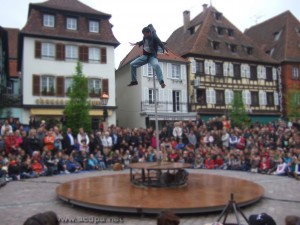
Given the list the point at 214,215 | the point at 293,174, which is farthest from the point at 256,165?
the point at 214,215

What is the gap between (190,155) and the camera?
1883cm

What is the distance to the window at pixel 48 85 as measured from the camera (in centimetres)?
2894

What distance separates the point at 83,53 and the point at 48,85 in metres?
4.15

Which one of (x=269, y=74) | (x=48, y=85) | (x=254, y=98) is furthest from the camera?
(x=269, y=74)

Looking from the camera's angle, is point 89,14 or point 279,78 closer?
point 89,14

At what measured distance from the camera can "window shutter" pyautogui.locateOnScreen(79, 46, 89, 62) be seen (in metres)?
30.5

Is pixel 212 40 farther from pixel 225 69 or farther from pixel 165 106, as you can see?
pixel 165 106

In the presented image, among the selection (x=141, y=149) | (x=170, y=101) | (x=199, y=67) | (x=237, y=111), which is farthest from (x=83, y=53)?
(x=237, y=111)

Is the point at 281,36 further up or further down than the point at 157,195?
further up

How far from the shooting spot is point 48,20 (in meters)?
29.9

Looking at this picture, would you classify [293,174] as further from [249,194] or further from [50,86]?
[50,86]

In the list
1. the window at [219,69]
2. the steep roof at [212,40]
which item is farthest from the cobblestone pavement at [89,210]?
the steep roof at [212,40]

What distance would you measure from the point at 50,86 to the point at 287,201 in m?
23.7

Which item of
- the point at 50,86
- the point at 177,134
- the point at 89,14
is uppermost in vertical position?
the point at 89,14
